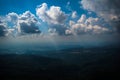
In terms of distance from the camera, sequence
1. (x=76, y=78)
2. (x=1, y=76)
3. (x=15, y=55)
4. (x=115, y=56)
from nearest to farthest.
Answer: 1. (x=76, y=78)
2. (x=115, y=56)
3. (x=1, y=76)
4. (x=15, y=55)

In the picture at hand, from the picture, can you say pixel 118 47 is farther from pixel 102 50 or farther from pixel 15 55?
pixel 15 55

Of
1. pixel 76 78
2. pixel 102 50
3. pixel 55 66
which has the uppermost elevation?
pixel 102 50

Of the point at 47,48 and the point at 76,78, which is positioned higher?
the point at 47,48

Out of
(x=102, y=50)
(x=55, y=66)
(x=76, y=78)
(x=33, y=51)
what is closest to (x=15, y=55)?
(x=33, y=51)

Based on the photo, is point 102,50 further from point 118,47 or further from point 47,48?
point 47,48

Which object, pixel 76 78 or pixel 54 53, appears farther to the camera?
pixel 54 53

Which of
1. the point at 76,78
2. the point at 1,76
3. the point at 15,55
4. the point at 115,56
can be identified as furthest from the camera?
the point at 15,55
